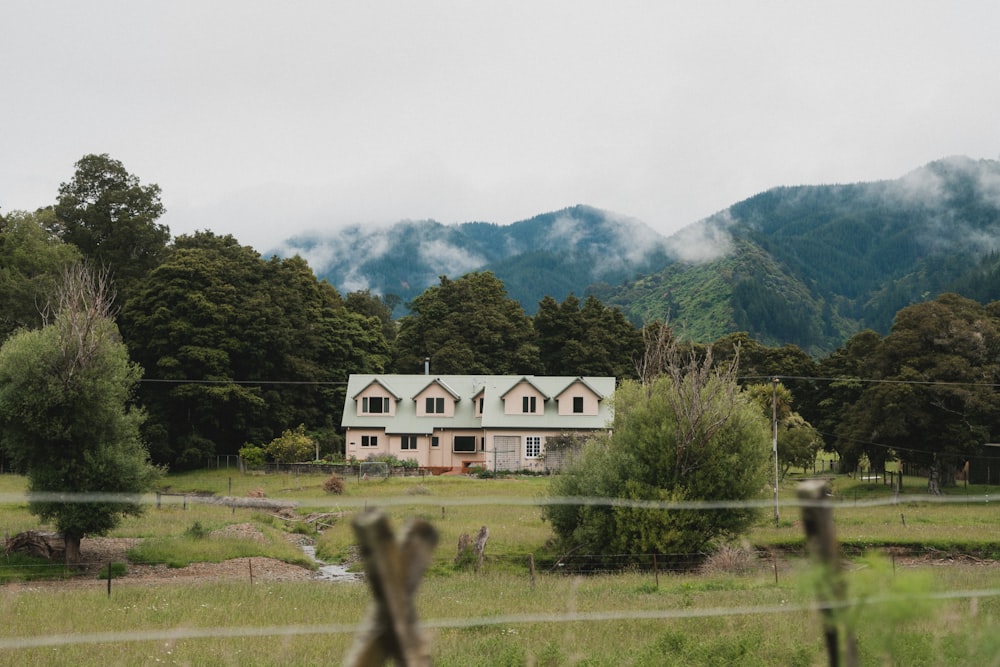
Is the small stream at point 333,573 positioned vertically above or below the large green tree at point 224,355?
below

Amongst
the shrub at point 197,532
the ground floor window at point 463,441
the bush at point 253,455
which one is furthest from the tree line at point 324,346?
the shrub at point 197,532

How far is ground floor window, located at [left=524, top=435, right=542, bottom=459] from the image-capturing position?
56.7 m

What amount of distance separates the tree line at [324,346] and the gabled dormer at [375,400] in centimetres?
356

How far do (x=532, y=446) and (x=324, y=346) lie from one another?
62.1 ft

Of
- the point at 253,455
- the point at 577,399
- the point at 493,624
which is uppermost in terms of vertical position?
the point at 577,399

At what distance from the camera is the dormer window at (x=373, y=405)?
5853cm

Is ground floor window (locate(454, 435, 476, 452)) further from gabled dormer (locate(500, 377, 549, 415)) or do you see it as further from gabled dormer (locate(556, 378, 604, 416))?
gabled dormer (locate(556, 378, 604, 416))

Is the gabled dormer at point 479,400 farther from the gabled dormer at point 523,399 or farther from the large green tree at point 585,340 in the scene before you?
the large green tree at point 585,340

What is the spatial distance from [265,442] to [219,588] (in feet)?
131

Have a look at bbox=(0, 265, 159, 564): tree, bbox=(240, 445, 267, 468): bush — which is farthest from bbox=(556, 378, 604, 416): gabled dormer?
bbox=(0, 265, 159, 564): tree

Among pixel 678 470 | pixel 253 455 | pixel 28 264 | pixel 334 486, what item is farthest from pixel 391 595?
pixel 28 264

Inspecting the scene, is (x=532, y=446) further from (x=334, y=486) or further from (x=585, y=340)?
(x=585, y=340)

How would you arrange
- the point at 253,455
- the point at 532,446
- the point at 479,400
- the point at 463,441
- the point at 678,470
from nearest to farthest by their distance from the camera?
the point at 678,470 < the point at 253,455 < the point at 532,446 < the point at 463,441 < the point at 479,400

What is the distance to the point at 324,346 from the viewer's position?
65.6m
